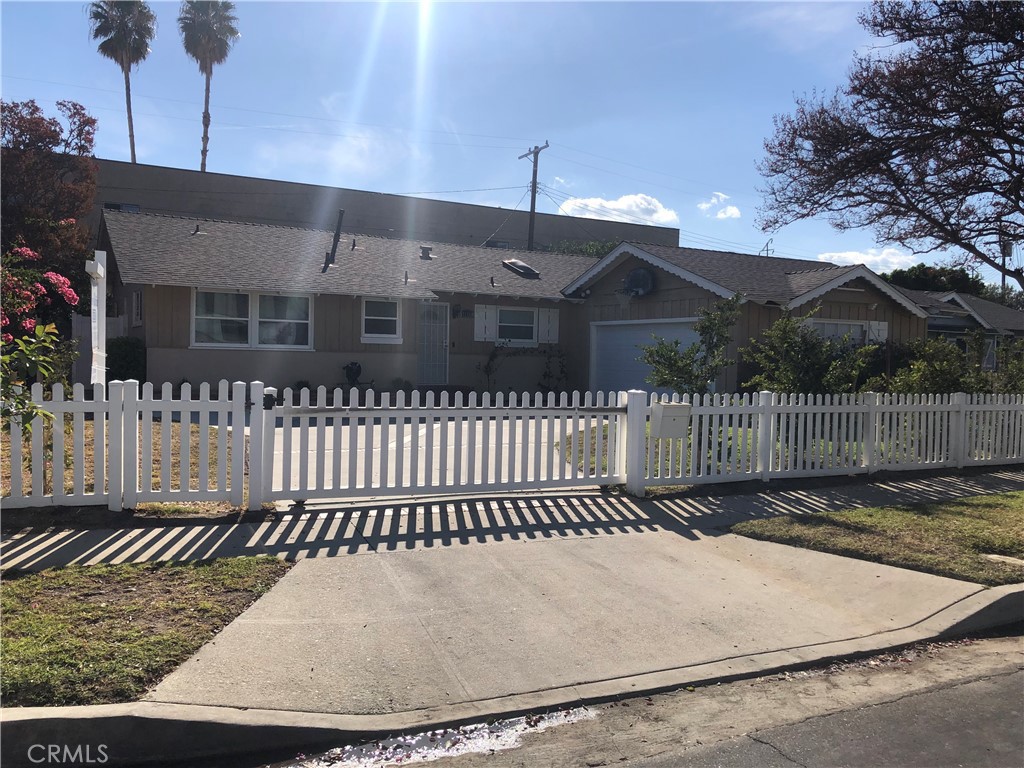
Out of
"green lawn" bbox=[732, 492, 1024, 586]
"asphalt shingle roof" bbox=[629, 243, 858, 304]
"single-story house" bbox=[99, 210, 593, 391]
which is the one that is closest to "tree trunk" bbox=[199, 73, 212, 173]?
"single-story house" bbox=[99, 210, 593, 391]

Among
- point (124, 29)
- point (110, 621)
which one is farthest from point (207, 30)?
point (110, 621)

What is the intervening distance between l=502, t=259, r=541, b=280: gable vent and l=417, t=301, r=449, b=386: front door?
11.2 feet

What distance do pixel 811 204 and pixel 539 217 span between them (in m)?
34.6

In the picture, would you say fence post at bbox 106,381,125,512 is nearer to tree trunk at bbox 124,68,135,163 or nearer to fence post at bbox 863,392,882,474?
fence post at bbox 863,392,882,474

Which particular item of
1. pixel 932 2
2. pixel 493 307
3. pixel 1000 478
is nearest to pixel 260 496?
pixel 1000 478

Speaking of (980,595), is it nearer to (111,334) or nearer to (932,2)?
(932,2)

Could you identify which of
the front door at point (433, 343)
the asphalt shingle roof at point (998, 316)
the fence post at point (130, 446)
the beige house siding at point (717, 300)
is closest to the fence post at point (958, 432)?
the beige house siding at point (717, 300)

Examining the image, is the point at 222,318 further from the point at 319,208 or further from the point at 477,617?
the point at 319,208

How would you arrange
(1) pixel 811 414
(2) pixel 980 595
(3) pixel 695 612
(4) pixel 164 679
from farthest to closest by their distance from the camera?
1. (1) pixel 811 414
2. (2) pixel 980 595
3. (3) pixel 695 612
4. (4) pixel 164 679

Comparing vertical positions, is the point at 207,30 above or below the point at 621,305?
above

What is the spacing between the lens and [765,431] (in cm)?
906

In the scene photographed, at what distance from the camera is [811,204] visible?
12.7 meters

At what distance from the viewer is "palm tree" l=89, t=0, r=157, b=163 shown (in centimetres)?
3669

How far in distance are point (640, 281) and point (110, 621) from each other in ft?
49.9
